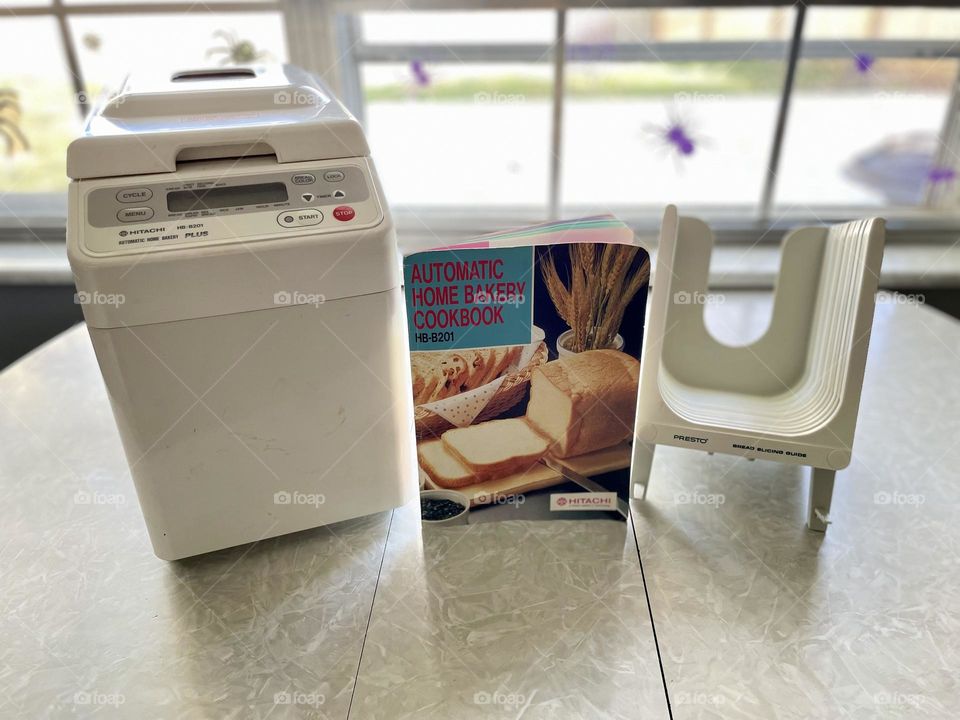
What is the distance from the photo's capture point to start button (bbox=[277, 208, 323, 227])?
0.65 m

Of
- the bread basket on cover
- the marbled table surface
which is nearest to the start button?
the bread basket on cover

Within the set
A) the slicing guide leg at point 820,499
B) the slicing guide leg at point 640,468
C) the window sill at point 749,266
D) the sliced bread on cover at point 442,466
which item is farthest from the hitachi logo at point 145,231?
the window sill at point 749,266

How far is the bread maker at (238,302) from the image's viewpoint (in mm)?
622

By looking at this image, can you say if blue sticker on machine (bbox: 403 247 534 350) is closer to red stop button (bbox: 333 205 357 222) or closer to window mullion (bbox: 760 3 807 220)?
red stop button (bbox: 333 205 357 222)

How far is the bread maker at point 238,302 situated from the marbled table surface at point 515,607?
9 cm

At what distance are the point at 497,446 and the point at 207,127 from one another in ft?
1.54

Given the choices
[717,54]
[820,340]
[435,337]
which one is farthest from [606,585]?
[717,54]

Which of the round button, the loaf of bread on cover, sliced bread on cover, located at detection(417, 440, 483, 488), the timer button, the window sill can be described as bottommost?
the window sill

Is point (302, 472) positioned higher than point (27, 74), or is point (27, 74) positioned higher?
point (27, 74)

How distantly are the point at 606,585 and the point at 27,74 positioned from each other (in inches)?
69.5

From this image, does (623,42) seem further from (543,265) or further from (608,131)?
(543,265)

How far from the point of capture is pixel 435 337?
737mm

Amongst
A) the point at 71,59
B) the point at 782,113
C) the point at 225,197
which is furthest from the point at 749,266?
the point at 71,59

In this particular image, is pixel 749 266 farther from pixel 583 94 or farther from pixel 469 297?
pixel 469 297
